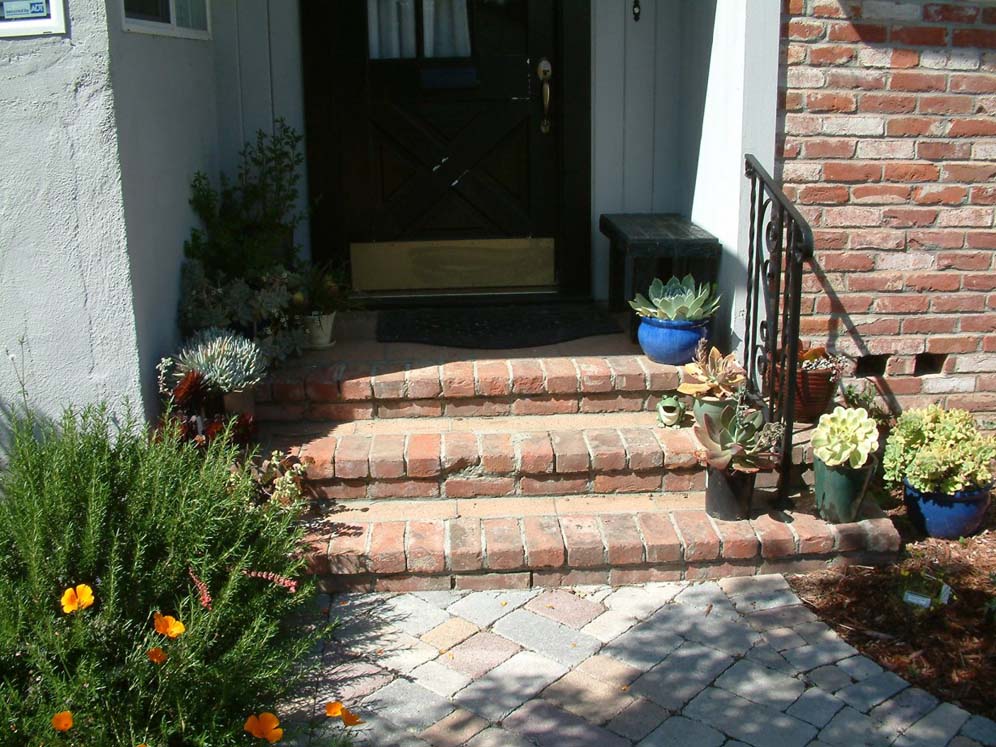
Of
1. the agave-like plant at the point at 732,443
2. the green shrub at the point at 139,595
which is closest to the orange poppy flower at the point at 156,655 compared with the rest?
the green shrub at the point at 139,595

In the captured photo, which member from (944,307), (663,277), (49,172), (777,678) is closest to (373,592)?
(777,678)

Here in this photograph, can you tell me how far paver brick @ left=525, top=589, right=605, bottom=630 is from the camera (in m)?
3.45

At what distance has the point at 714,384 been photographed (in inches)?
160

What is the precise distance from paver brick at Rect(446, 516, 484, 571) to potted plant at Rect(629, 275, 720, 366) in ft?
4.06

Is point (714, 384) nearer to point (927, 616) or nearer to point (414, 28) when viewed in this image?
point (927, 616)

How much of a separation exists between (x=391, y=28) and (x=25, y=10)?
6.53 ft

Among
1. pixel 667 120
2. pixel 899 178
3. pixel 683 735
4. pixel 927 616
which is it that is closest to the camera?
pixel 683 735

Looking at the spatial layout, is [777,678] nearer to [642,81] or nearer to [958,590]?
[958,590]

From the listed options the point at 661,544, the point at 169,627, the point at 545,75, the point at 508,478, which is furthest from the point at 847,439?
the point at 545,75

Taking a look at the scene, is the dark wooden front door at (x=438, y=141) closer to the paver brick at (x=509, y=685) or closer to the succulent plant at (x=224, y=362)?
the succulent plant at (x=224, y=362)

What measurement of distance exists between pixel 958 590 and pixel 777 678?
92cm

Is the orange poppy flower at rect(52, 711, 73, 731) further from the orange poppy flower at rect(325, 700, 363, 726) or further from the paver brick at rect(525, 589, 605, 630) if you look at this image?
the paver brick at rect(525, 589, 605, 630)

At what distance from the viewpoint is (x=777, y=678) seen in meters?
3.14

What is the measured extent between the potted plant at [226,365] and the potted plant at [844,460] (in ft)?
6.92
